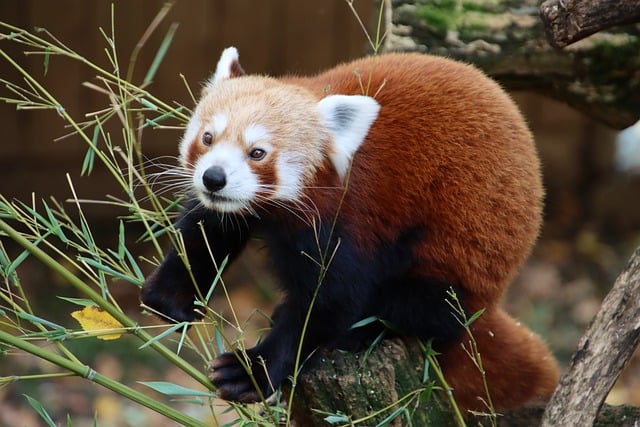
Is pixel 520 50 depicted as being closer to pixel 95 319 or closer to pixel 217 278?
pixel 217 278

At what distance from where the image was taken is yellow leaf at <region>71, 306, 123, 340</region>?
2369mm

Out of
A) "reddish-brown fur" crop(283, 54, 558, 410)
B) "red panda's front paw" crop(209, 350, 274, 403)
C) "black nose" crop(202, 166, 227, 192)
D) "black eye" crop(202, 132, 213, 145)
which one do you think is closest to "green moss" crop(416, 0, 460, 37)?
"reddish-brown fur" crop(283, 54, 558, 410)

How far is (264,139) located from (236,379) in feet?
2.31

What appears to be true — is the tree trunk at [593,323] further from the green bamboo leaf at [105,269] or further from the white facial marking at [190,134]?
the white facial marking at [190,134]

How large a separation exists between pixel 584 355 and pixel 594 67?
4.65 ft

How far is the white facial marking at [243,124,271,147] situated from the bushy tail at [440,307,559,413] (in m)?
0.93

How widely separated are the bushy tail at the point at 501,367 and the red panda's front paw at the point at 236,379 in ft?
2.03

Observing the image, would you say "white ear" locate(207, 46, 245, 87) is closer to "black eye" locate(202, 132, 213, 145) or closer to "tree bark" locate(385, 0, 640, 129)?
"black eye" locate(202, 132, 213, 145)

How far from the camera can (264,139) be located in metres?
2.35

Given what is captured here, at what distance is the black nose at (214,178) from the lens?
224 cm

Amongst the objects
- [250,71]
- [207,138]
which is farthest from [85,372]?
[250,71]

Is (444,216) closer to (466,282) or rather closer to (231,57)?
(466,282)

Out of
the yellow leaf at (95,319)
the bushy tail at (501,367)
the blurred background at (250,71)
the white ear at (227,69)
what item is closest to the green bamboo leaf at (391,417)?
the bushy tail at (501,367)

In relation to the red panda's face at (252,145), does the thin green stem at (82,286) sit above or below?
below
